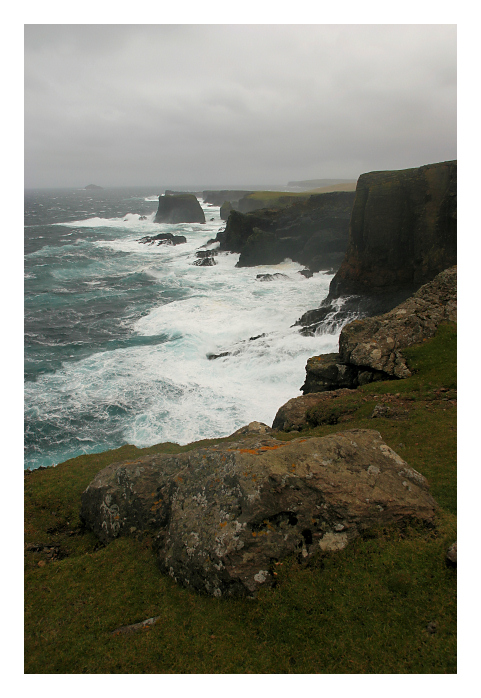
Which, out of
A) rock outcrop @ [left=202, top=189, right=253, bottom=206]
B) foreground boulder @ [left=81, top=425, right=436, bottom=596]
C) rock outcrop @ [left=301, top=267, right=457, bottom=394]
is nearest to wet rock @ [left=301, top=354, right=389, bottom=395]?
rock outcrop @ [left=301, top=267, right=457, bottom=394]

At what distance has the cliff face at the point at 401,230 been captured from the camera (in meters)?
31.9

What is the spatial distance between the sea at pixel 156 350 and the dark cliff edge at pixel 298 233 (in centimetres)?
317

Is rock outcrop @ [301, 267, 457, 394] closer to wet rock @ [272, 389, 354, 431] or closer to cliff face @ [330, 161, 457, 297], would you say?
wet rock @ [272, 389, 354, 431]

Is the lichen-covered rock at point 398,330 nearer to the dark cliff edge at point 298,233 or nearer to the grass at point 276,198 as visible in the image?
the dark cliff edge at point 298,233

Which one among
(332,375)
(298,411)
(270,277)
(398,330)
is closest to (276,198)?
(270,277)

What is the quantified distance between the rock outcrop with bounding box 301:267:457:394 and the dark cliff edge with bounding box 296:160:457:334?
12.2 m

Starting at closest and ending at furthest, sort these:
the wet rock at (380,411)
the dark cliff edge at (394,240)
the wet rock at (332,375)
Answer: the wet rock at (380,411), the wet rock at (332,375), the dark cliff edge at (394,240)

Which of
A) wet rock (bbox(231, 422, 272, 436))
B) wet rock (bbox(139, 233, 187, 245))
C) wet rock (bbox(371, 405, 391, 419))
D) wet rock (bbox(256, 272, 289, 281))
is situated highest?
wet rock (bbox(139, 233, 187, 245))

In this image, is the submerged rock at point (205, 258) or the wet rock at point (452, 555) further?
the submerged rock at point (205, 258)

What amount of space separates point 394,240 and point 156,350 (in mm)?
24897

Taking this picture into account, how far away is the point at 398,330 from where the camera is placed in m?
20.0

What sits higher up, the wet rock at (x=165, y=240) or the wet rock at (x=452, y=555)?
the wet rock at (x=165, y=240)

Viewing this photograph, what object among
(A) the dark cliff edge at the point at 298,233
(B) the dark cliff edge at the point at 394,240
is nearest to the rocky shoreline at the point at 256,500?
(B) the dark cliff edge at the point at 394,240

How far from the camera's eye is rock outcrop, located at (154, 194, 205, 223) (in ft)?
397
